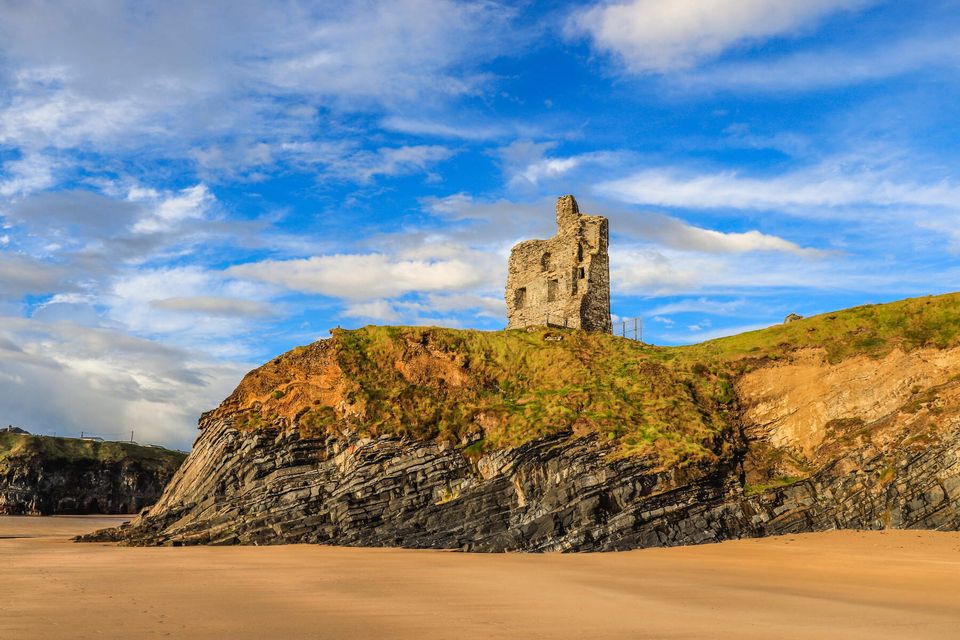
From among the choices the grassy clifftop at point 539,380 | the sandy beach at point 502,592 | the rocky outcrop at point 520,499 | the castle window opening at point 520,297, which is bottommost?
the sandy beach at point 502,592

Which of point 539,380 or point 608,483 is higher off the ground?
point 539,380

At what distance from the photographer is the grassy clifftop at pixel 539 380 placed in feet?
86.2

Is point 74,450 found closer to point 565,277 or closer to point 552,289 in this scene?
point 552,289

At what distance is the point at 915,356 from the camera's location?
84.0 feet

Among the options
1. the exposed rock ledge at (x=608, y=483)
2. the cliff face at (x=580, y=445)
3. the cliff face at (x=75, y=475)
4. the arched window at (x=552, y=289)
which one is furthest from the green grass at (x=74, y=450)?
the arched window at (x=552, y=289)

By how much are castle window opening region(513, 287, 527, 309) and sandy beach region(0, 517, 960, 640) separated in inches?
1048

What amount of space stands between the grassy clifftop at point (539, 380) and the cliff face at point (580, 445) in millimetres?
97

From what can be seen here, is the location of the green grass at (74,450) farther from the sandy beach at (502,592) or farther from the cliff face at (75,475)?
the sandy beach at (502,592)

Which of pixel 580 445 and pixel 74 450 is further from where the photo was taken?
pixel 74 450

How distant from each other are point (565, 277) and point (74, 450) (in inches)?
1894

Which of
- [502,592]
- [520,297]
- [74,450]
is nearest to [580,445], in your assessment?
[502,592]

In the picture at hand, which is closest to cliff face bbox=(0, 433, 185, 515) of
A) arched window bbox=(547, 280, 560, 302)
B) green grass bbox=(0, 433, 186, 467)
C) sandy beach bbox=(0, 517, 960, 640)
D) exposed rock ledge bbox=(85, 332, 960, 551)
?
green grass bbox=(0, 433, 186, 467)

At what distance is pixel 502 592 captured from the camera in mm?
13094

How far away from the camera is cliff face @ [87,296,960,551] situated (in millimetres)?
22188
